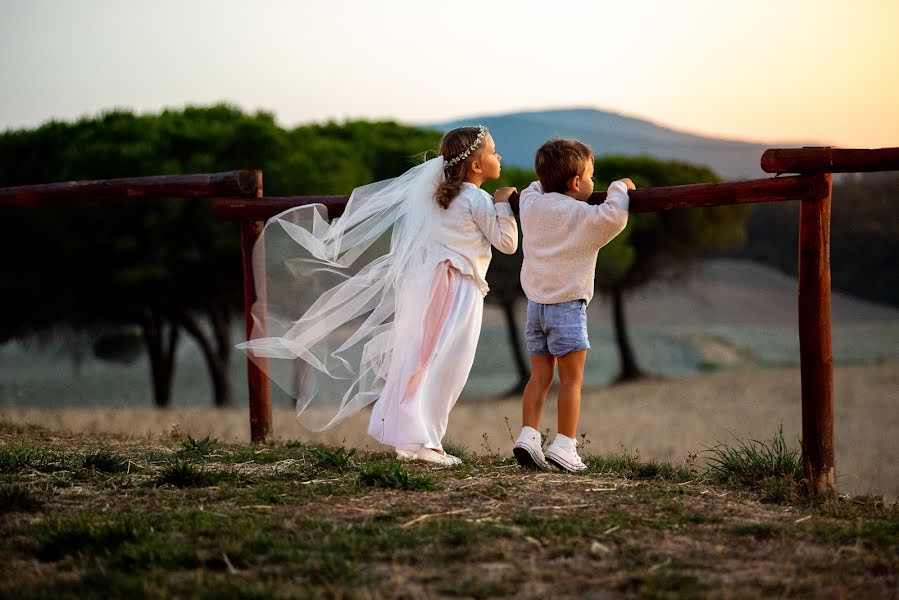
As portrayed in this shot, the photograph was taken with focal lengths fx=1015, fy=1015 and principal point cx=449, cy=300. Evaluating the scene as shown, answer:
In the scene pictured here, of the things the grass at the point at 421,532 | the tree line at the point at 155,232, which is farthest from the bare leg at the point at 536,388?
the tree line at the point at 155,232


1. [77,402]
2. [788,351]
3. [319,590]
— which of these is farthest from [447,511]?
[788,351]

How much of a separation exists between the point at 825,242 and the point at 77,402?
2025 cm

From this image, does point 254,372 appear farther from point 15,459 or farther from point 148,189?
point 15,459

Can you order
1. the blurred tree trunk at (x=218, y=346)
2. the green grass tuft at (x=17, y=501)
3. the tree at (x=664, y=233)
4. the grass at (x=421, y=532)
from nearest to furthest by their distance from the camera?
the grass at (x=421, y=532)
the green grass tuft at (x=17, y=501)
the blurred tree trunk at (x=218, y=346)
the tree at (x=664, y=233)

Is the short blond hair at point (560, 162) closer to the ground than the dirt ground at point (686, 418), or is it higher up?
higher up

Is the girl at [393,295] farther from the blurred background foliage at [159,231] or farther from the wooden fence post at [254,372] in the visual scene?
the blurred background foliage at [159,231]

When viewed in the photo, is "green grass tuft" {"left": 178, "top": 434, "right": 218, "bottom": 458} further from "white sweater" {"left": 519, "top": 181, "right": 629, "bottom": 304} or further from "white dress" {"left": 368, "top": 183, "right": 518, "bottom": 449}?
"white sweater" {"left": 519, "top": 181, "right": 629, "bottom": 304}

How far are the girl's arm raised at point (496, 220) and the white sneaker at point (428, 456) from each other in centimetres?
110

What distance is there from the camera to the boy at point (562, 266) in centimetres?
490

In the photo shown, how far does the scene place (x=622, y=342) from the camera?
2461 cm

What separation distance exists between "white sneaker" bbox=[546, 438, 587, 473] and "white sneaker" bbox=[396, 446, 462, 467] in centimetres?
48

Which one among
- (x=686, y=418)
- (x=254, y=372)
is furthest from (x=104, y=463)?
(x=686, y=418)

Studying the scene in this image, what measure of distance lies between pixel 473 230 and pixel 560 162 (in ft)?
2.08

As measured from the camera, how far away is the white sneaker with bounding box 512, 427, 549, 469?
491 centimetres
